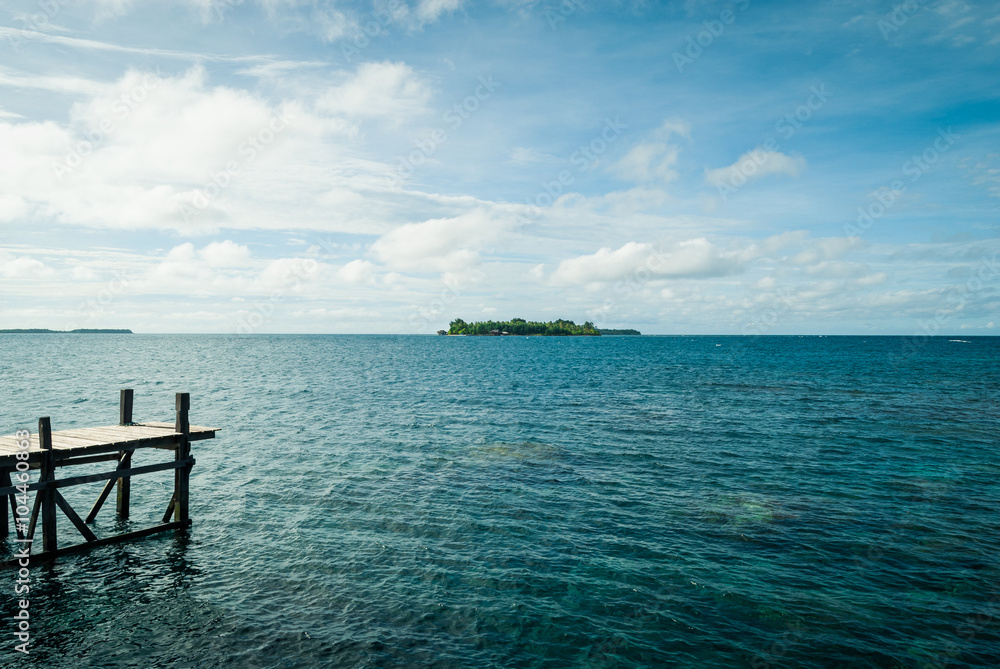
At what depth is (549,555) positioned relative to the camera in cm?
1775

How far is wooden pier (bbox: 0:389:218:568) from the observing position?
16594mm

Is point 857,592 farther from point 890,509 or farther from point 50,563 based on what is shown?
point 50,563

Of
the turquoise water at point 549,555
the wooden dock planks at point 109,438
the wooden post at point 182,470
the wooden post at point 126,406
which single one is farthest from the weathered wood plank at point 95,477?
the wooden post at point 126,406

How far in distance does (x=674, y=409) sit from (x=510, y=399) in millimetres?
16640

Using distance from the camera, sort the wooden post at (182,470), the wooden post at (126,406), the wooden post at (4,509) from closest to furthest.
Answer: the wooden post at (4,509), the wooden post at (182,470), the wooden post at (126,406)

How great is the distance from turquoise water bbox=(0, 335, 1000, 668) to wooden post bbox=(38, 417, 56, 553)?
2.63 ft

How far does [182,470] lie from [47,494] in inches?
158

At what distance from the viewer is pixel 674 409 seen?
160 feet

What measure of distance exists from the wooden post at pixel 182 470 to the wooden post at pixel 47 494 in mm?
3648

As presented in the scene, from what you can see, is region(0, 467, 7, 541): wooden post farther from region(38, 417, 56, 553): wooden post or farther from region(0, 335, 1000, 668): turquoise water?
region(38, 417, 56, 553): wooden post

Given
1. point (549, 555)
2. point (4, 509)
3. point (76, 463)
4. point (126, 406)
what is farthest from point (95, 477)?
point (549, 555)

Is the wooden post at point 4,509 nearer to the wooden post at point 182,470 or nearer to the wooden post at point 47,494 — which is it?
the wooden post at point 47,494

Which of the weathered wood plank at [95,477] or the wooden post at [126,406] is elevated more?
the wooden post at [126,406]

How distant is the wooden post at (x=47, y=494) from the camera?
16578 millimetres
